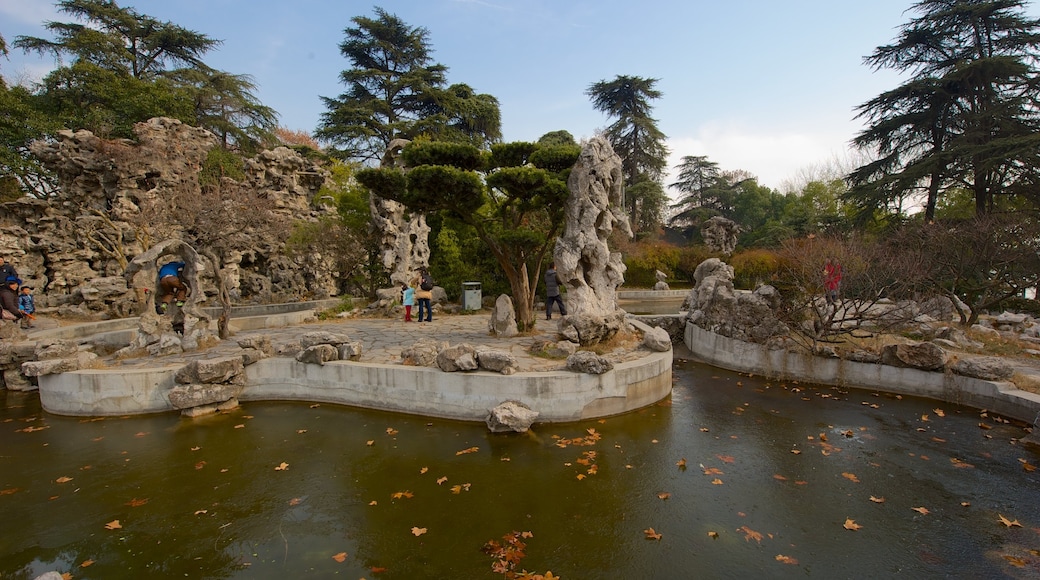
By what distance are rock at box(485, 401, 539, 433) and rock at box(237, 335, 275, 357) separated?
463 cm

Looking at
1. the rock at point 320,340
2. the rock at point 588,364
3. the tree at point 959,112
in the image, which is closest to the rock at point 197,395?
the rock at point 320,340

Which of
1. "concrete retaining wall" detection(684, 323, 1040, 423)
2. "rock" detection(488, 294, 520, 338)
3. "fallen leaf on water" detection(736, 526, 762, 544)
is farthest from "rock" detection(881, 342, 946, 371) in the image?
"rock" detection(488, 294, 520, 338)

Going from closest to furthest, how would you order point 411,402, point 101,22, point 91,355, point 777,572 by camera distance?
point 777,572
point 411,402
point 91,355
point 101,22

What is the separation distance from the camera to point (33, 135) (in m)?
19.7

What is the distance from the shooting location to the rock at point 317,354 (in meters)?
7.97

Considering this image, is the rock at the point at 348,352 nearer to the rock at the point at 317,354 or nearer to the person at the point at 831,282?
the rock at the point at 317,354

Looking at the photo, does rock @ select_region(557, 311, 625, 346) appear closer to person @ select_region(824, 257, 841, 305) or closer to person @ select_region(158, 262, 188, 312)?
person @ select_region(824, 257, 841, 305)

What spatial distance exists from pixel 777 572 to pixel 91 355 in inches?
423

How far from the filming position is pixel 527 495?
500cm

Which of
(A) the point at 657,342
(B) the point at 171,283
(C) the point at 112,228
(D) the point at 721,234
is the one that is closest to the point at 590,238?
(A) the point at 657,342

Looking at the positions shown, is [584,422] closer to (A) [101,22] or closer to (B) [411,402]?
(B) [411,402]

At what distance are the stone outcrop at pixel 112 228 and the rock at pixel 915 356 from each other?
18713 mm

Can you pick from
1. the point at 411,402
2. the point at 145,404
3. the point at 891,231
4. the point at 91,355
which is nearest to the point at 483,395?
the point at 411,402

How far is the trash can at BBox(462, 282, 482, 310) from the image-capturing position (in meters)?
15.5
